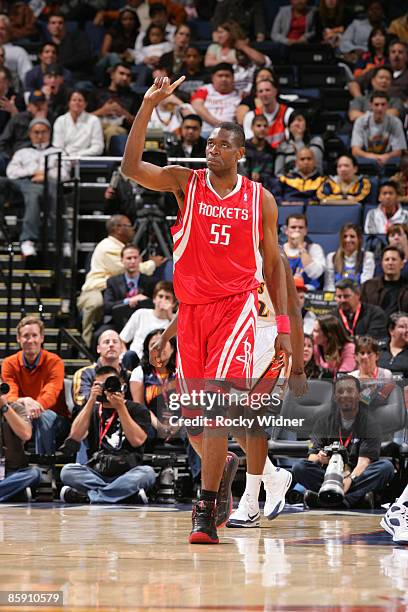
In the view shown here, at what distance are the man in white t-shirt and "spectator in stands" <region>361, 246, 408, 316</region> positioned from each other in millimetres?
1749

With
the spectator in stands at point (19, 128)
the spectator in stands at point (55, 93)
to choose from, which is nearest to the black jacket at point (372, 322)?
the spectator in stands at point (19, 128)

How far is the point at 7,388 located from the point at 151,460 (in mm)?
1169

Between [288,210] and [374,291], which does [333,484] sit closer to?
[374,291]

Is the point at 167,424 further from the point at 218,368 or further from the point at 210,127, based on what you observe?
the point at 210,127

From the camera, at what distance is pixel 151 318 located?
9617 millimetres

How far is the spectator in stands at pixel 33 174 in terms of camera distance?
1116cm

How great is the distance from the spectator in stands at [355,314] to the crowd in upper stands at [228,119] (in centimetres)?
1

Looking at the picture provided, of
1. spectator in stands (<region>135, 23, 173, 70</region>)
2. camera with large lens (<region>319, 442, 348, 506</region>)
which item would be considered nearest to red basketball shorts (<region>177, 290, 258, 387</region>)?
camera with large lens (<region>319, 442, 348, 506</region>)

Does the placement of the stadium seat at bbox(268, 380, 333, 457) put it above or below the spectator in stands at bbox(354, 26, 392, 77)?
below

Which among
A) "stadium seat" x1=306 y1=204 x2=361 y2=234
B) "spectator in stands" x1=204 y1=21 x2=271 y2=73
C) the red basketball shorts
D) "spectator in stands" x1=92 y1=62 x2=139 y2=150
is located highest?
"spectator in stands" x1=204 y1=21 x2=271 y2=73

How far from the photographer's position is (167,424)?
8.65m

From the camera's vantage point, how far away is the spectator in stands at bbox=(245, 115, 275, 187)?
1181 centimetres

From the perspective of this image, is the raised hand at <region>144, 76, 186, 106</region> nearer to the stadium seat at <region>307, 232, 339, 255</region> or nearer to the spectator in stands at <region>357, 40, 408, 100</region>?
the stadium seat at <region>307, 232, 339, 255</region>

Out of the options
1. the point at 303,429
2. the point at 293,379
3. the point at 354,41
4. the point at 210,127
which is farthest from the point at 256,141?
the point at 293,379
